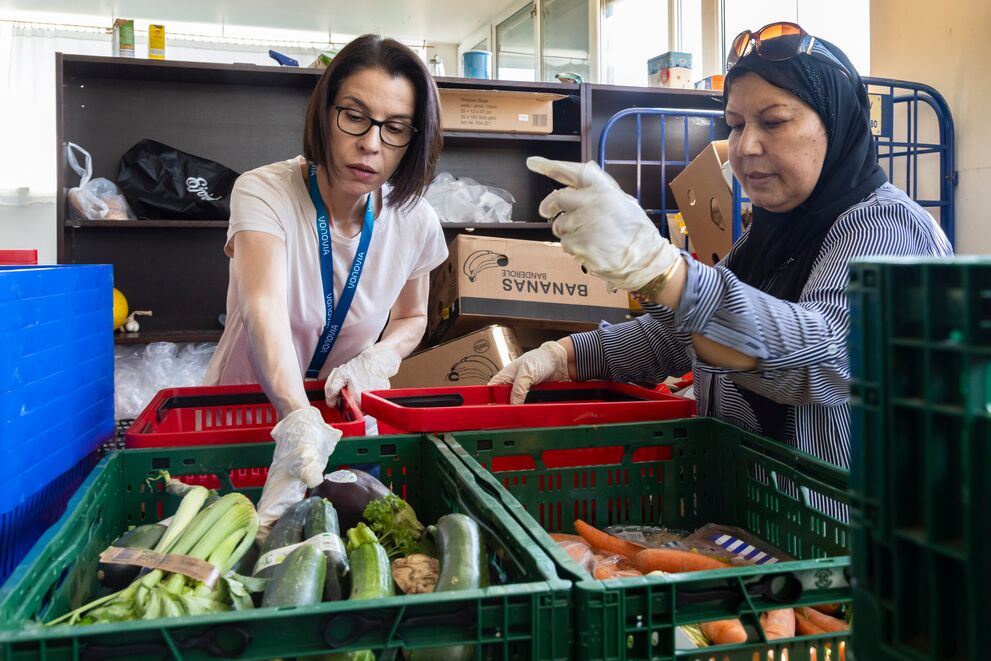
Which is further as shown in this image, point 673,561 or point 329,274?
point 329,274

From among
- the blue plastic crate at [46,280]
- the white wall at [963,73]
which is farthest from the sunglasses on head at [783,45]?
the white wall at [963,73]

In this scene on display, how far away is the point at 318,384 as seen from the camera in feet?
6.67

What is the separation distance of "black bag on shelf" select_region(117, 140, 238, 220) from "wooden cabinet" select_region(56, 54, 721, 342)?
0.08 meters

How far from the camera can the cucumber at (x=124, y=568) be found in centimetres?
108

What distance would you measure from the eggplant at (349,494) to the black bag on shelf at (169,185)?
9.85ft

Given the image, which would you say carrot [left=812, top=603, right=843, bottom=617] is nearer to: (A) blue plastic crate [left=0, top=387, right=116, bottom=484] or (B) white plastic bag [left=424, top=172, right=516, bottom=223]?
(A) blue plastic crate [left=0, top=387, right=116, bottom=484]

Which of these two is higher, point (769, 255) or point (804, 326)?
point (769, 255)

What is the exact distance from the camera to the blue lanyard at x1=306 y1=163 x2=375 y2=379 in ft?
6.88

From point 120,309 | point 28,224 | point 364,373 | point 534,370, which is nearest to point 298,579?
point 534,370

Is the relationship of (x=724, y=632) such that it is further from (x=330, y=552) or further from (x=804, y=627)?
(x=330, y=552)

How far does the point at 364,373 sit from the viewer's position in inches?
82.4

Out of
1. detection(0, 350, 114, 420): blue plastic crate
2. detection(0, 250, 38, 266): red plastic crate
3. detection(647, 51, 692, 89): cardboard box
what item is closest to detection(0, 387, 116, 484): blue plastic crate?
detection(0, 350, 114, 420): blue plastic crate

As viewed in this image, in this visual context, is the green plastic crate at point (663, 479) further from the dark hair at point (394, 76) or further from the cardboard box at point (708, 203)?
the cardboard box at point (708, 203)

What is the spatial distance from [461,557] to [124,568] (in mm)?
440
